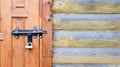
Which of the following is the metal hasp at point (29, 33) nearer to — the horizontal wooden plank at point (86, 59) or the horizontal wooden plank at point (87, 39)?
the horizontal wooden plank at point (87, 39)

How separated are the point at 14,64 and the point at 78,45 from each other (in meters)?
0.61

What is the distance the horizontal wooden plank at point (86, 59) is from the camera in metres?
2.79

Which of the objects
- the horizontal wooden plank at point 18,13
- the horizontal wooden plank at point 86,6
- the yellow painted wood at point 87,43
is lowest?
the yellow painted wood at point 87,43

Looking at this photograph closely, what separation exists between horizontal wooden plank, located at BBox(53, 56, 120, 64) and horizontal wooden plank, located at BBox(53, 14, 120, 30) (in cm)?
27

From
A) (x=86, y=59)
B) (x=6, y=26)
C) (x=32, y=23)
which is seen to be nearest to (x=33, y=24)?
(x=32, y=23)

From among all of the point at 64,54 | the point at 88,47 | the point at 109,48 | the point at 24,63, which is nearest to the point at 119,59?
the point at 109,48

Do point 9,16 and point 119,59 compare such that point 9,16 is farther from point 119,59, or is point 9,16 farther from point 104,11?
point 119,59

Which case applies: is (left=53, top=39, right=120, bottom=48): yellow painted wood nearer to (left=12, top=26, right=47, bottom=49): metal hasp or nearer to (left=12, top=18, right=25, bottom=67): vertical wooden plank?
(left=12, top=26, right=47, bottom=49): metal hasp

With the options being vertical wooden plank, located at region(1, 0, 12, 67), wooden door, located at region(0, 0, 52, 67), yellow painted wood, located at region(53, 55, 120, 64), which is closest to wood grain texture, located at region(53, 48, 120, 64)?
yellow painted wood, located at region(53, 55, 120, 64)

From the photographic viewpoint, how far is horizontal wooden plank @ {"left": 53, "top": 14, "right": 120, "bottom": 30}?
9.13 ft

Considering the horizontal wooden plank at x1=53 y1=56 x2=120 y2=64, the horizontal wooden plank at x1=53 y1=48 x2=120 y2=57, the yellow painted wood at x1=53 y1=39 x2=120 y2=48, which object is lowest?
the horizontal wooden plank at x1=53 y1=56 x2=120 y2=64

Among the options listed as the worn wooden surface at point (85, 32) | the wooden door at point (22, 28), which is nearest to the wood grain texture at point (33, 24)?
the wooden door at point (22, 28)

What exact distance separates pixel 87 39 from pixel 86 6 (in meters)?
0.30

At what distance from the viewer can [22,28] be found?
9.14 feet
